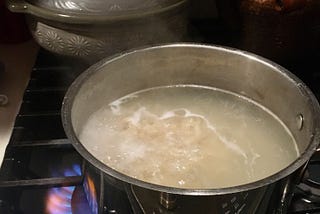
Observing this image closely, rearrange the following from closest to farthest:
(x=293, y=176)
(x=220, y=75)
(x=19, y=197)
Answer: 1. (x=293, y=176)
2. (x=19, y=197)
3. (x=220, y=75)

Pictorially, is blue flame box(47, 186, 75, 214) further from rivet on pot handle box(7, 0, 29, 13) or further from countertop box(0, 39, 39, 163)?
rivet on pot handle box(7, 0, 29, 13)

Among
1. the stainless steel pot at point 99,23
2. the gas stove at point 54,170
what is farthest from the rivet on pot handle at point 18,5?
the gas stove at point 54,170

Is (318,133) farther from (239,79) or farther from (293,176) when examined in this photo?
(239,79)

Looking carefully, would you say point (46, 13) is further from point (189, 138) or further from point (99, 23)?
point (189, 138)

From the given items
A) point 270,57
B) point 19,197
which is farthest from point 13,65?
point 270,57

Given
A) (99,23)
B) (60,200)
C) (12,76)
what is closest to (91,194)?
(60,200)
